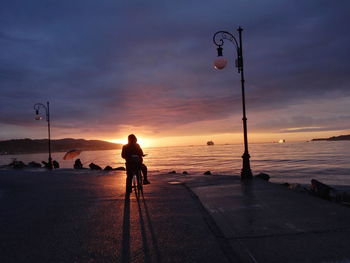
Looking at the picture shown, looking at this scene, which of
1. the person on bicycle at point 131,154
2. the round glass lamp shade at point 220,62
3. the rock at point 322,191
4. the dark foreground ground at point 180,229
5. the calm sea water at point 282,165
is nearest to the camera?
the dark foreground ground at point 180,229

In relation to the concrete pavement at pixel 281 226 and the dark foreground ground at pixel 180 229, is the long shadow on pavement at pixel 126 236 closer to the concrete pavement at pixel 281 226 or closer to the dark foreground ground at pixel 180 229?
the dark foreground ground at pixel 180 229

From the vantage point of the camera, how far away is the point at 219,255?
4527 mm

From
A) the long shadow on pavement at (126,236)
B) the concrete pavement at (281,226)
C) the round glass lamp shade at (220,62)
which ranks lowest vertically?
the long shadow on pavement at (126,236)

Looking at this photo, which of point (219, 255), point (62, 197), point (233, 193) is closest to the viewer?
point (219, 255)

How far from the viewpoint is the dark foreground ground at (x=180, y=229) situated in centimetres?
461

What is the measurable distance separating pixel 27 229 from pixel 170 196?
456 centimetres

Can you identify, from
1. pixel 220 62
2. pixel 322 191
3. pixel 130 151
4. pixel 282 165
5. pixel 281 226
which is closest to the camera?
pixel 281 226

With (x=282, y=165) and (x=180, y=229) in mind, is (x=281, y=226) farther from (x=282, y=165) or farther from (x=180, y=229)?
(x=282, y=165)

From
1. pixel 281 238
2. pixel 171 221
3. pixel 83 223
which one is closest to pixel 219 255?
pixel 281 238

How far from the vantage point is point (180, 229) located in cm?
599

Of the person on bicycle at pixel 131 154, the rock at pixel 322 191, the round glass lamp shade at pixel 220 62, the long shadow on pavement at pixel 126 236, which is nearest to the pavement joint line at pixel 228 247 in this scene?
the long shadow on pavement at pixel 126 236

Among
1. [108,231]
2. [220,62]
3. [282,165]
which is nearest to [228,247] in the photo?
[108,231]

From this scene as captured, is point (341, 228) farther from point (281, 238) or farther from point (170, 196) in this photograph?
point (170, 196)

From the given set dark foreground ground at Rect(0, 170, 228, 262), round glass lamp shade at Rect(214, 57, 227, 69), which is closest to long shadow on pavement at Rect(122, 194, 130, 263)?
dark foreground ground at Rect(0, 170, 228, 262)
